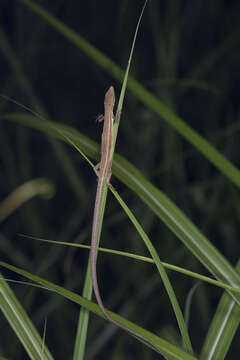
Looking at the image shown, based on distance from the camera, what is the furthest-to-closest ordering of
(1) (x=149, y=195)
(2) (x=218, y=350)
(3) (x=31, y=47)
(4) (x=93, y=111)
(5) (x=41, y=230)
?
(4) (x=93, y=111), (3) (x=31, y=47), (5) (x=41, y=230), (1) (x=149, y=195), (2) (x=218, y=350)

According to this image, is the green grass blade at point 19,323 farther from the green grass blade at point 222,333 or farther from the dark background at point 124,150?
the dark background at point 124,150

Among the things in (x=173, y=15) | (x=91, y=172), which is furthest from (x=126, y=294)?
(x=173, y=15)

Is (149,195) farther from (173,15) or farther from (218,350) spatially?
(173,15)

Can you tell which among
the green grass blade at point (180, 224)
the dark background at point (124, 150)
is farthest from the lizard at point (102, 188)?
the dark background at point (124, 150)

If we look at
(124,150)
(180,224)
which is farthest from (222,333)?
(124,150)

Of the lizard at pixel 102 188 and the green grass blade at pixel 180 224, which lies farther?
the green grass blade at pixel 180 224
